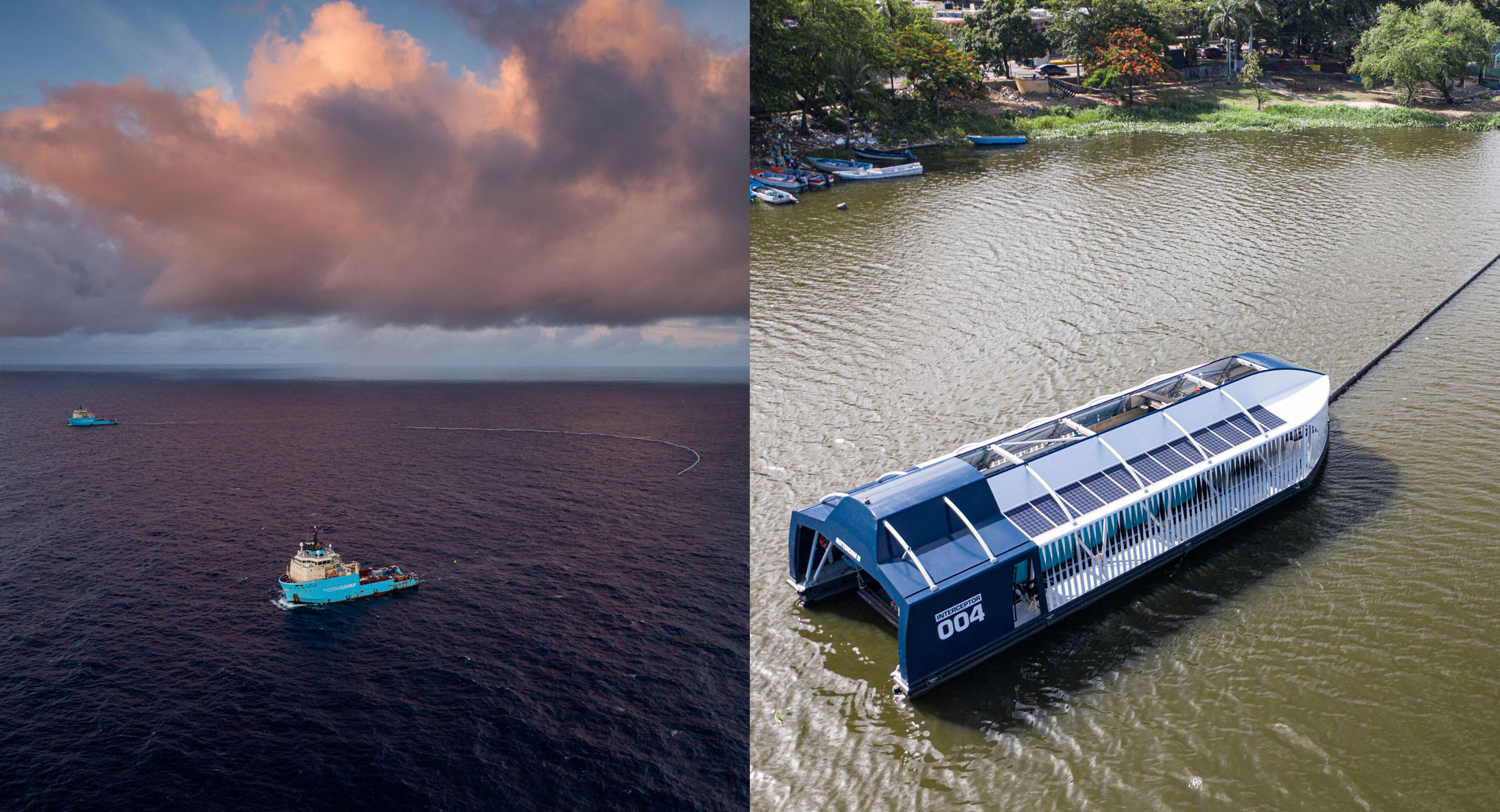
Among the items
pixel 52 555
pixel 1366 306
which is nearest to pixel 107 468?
pixel 52 555

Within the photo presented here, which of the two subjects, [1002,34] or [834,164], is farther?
[1002,34]

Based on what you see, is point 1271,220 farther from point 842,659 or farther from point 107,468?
point 107,468

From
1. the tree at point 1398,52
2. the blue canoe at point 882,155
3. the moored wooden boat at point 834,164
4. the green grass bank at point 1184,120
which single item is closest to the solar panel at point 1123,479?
the moored wooden boat at point 834,164

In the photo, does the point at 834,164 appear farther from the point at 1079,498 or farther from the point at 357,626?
the point at 1079,498

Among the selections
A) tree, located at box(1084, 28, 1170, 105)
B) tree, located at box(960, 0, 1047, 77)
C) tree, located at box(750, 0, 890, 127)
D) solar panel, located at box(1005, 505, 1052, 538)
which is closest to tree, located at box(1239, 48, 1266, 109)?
tree, located at box(1084, 28, 1170, 105)

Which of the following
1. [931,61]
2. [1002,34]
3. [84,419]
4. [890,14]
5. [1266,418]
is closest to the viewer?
[1266,418]

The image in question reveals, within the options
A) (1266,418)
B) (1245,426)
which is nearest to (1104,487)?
(1245,426)
